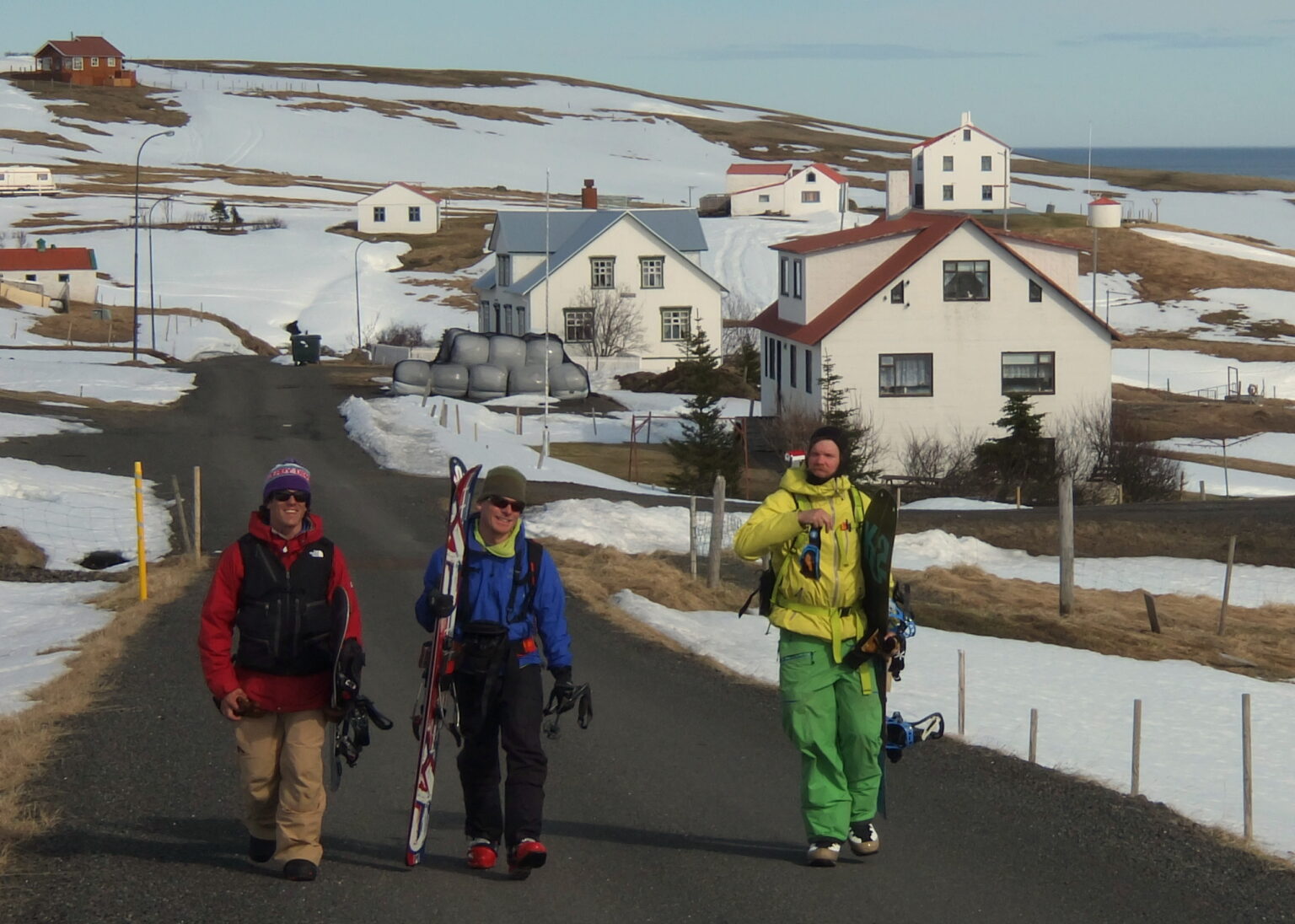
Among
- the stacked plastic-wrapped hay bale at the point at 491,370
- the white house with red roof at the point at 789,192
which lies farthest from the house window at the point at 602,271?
the white house with red roof at the point at 789,192

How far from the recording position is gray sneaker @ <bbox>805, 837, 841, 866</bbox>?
698 cm

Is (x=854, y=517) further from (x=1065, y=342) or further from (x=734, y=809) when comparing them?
(x=1065, y=342)

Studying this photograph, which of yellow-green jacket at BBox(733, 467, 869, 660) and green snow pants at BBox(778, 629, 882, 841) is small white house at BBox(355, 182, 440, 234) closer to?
yellow-green jacket at BBox(733, 467, 869, 660)

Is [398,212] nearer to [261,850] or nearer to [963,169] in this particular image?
[963,169]

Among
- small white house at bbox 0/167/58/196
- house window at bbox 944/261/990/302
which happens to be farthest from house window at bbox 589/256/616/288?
small white house at bbox 0/167/58/196

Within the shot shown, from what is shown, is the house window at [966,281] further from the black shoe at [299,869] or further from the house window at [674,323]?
the black shoe at [299,869]

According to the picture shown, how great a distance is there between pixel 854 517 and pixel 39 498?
2210 cm

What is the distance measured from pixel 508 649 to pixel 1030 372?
3974 cm

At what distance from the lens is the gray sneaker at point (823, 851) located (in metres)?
6.98

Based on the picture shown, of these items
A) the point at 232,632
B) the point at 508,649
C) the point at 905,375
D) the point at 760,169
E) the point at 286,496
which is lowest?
the point at 508,649

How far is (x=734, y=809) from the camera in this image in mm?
8148

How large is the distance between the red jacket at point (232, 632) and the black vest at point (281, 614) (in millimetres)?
30

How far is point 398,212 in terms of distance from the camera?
10925 centimetres

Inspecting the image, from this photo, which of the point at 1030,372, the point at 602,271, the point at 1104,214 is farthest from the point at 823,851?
the point at 1104,214
